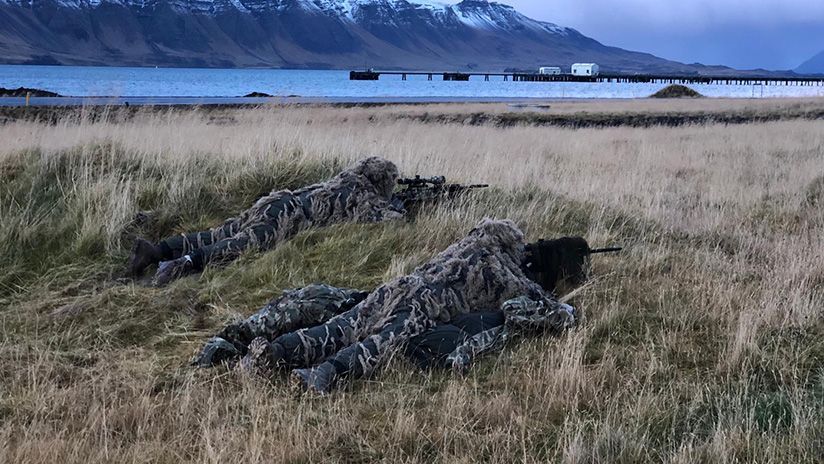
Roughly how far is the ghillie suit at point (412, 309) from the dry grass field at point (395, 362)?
0.52 ft

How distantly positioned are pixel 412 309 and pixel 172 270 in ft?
8.61

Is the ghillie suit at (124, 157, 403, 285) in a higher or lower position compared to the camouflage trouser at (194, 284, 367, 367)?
higher

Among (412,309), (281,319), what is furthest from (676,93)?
(281,319)

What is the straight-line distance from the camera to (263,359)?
4156 millimetres

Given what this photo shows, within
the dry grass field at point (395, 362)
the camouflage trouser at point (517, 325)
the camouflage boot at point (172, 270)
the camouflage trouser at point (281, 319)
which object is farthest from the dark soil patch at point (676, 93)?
the camouflage trouser at point (281, 319)

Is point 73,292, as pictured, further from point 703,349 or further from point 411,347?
point 703,349

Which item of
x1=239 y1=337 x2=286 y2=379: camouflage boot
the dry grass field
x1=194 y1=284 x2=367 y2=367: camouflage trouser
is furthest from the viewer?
x1=194 y1=284 x2=367 y2=367: camouflage trouser

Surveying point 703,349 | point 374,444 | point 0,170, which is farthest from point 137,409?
point 0,170

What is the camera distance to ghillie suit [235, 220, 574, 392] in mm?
4203

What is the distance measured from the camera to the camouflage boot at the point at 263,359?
13.6 ft

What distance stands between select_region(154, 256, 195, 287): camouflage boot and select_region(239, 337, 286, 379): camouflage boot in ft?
7.50

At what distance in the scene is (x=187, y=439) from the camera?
351 centimetres

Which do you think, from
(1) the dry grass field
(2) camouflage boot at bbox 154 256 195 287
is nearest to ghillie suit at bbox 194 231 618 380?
(1) the dry grass field

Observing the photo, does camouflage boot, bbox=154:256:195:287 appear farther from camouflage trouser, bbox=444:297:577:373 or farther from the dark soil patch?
the dark soil patch
